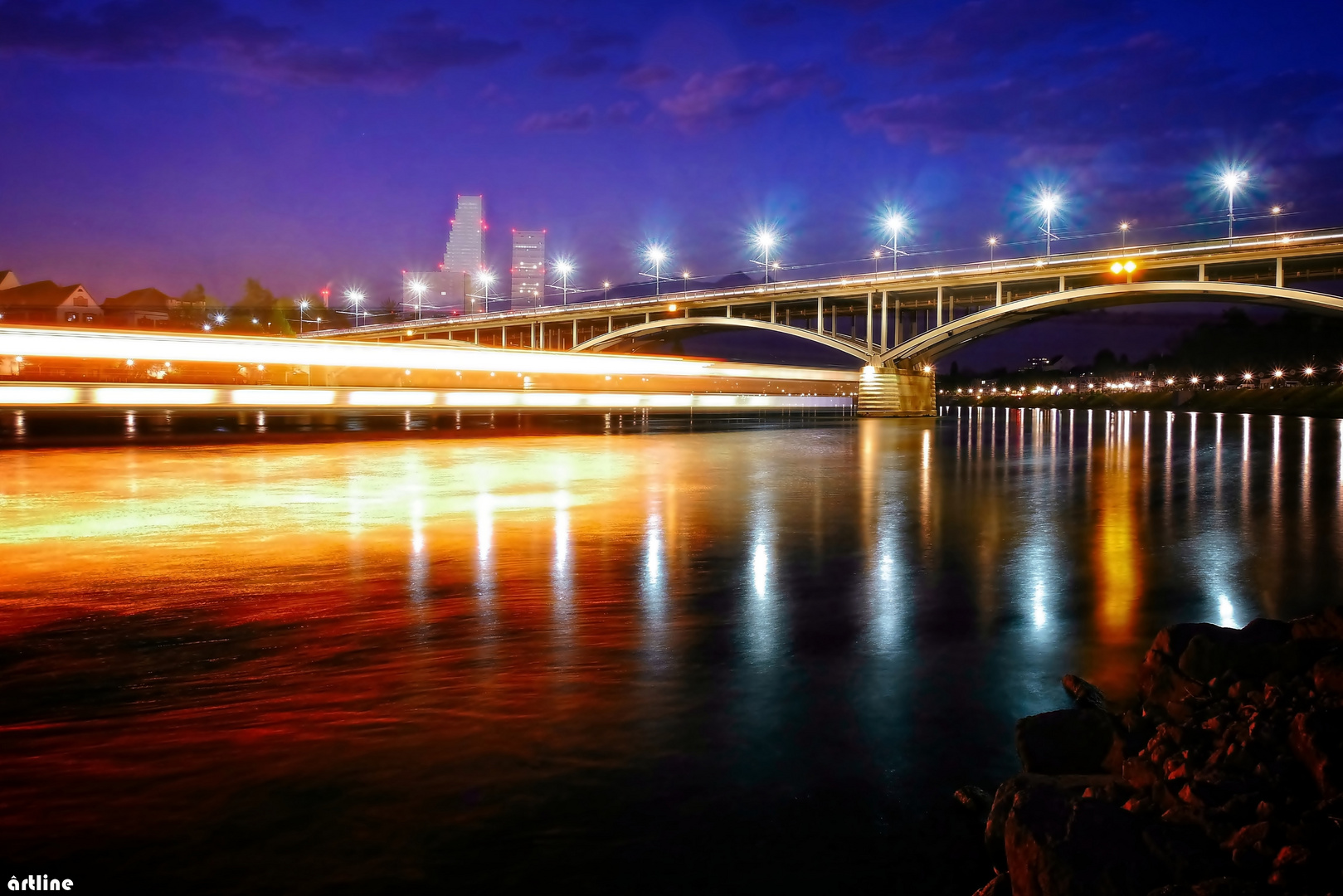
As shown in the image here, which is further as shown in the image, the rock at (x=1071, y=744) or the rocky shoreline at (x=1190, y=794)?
the rock at (x=1071, y=744)

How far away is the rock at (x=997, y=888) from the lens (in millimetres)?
2838

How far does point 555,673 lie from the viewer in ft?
15.9

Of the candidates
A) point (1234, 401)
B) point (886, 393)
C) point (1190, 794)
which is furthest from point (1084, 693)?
point (1234, 401)

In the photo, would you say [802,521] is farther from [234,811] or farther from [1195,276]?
[1195,276]

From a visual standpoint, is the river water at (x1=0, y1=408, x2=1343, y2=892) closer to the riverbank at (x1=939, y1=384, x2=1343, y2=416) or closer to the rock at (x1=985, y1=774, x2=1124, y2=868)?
the rock at (x1=985, y1=774, x2=1124, y2=868)

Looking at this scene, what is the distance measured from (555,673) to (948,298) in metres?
69.0

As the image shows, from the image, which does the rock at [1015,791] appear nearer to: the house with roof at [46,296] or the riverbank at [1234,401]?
the riverbank at [1234,401]

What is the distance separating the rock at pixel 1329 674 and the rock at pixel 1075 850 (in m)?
1.40

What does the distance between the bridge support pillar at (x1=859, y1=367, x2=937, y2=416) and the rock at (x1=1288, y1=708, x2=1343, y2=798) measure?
2664 inches

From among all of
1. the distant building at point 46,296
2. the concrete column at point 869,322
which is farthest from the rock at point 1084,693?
the distant building at point 46,296

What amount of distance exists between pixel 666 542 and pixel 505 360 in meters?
30.6

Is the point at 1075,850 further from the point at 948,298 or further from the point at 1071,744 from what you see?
the point at 948,298

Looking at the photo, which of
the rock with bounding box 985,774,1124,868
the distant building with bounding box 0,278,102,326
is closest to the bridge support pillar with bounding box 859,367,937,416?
the rock with bounding box 985,774,1124,868

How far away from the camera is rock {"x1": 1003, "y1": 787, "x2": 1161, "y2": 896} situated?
8.75 feet
